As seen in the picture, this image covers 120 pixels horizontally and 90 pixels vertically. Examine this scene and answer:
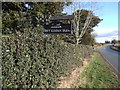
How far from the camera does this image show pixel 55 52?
583cm

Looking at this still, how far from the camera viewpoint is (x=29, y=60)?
13.9 feet

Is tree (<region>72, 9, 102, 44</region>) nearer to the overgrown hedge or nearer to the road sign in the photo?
the road sign

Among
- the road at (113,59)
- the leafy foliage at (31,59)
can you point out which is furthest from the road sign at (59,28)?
the road at (113,59)

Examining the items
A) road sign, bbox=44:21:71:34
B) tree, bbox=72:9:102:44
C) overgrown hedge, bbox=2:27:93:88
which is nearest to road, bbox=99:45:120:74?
tree, bbox=72:9:102:44

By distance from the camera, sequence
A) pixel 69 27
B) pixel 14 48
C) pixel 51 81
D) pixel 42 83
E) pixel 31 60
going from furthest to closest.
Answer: pixel 69 27
pixel 51 81
pixel 42 83
pixel 31 60
pixel 14 48

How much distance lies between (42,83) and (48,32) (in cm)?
214

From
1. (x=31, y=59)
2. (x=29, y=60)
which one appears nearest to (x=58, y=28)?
(x=31, y=59)

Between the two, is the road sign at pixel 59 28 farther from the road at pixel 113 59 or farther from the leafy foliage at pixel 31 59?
the road at pixel 113 59

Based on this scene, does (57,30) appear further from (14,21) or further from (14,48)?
(14,21)

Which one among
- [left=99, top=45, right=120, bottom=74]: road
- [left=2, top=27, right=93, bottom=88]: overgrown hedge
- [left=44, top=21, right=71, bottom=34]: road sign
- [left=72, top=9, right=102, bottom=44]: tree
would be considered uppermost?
[left=72, top=9, right=102, bottom=44]: tree

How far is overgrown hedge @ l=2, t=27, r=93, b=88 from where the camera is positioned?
3.69m

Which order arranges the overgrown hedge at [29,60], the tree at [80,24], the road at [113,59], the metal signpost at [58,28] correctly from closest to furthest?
the overgrown hedge at [29,60] < the metal signpost at [58,28] < the road at [113,59] < the tree at [80,24]

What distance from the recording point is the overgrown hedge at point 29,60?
12.1 ft

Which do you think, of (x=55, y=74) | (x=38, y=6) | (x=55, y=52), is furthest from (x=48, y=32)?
(x=38, y=6)
